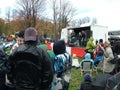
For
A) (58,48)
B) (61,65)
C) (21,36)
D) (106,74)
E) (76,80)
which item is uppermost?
(21,36)

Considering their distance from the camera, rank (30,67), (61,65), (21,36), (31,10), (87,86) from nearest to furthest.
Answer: (30,67) → (61,65) → (21,36) → (87,86) → (31,10)

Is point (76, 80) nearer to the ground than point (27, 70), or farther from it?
nearer to the ground

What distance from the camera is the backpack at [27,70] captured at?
215 inches

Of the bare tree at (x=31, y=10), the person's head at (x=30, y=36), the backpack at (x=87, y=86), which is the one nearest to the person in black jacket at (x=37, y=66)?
the person's head at (x=30, y=36)

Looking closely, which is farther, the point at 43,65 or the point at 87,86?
the point at 87,86

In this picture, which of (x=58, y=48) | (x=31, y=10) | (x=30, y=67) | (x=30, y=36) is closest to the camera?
(x=30, y=67)

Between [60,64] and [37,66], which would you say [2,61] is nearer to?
[60,64]

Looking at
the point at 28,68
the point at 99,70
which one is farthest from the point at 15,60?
the point at 99,70

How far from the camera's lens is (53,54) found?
21.2 feet

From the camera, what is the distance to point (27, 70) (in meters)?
5.48

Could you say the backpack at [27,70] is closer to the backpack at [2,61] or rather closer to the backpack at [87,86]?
the backpack at [2,61]

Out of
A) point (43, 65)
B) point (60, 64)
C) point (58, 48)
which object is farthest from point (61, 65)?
point (43, 65)

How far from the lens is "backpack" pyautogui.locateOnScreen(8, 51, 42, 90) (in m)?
5.45

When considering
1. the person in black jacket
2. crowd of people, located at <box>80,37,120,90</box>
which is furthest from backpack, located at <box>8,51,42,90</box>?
crowd of people, located at <box>80,37,120,90</box>
